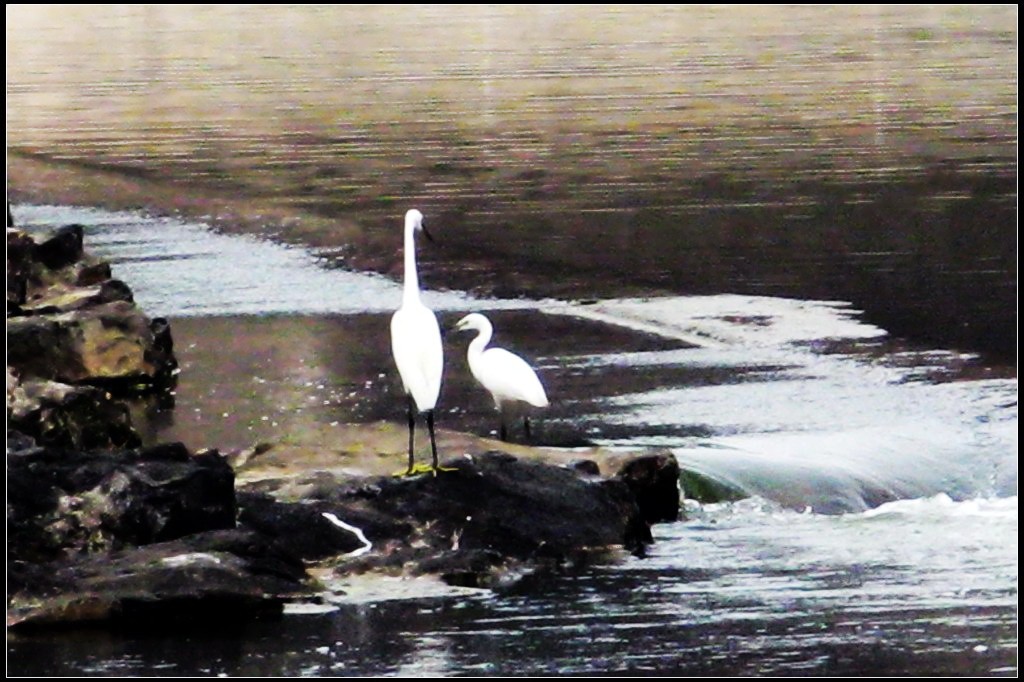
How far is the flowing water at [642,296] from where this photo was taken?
10266 mm

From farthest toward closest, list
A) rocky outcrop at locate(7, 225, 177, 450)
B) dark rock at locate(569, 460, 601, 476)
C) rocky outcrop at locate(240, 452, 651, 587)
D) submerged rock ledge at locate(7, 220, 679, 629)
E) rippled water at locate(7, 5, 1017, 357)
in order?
rippled water at locate(7, 5, 1017, 357), rocky outcrop at locate(7, 225, 177, 450), dark rock at locate(569, 460, 601, 476), rocky outcrop at locate(240, 452, 651, 587), submerged rock ledge at locate(7, 220, 679, 629)

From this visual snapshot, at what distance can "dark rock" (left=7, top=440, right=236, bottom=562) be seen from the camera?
35.6 ft

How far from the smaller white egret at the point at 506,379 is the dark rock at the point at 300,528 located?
2.62m

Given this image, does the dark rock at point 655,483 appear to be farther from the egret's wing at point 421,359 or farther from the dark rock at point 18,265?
the dark rock at point 18,265

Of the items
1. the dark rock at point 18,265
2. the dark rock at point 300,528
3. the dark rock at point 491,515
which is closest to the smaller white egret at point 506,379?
the dark rock at point 491,515

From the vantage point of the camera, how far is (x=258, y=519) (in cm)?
1146

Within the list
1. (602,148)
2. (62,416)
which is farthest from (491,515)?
(602,148)

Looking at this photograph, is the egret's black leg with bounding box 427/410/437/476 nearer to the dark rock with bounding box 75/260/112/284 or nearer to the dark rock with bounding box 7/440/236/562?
the dark rock with bounding box 7/440/236/562

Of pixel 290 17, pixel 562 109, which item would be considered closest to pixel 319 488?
pixel 562 109

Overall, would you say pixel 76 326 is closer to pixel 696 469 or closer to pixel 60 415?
pixel 60 415

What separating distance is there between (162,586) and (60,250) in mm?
8456

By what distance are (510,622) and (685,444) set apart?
4248mm

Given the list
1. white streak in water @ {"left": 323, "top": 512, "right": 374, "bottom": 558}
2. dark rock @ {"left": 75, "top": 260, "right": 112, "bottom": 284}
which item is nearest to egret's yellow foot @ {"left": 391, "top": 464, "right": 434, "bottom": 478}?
white streak in water @ {"left": 323, "top": 512, "right": 374, "bottom": 558}

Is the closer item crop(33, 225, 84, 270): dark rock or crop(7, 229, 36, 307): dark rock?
crop(7, 229, 36, 307): dark rock
